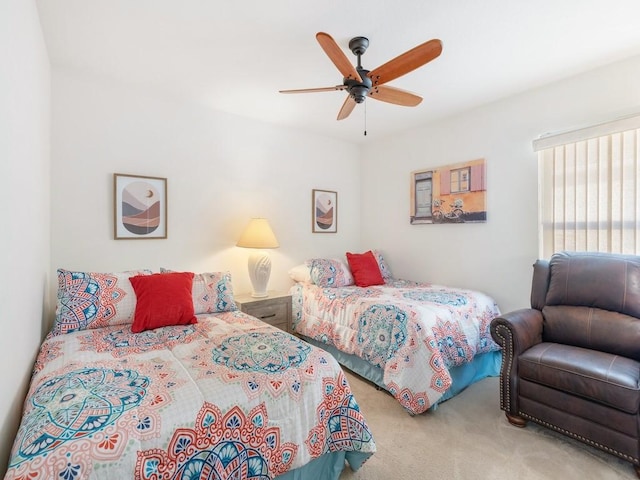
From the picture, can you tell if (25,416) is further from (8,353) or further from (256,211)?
(256,211)

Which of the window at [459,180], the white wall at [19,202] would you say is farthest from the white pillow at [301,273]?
the white wall at [19,202]

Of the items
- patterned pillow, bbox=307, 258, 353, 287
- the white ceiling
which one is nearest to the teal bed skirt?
patterned pillow, bbox=307, 258, 353, 287

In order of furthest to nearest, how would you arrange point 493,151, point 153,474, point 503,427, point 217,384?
point 493,151, point 503,427, point 217,384, point 153,474

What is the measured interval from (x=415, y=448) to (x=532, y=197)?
92.3 inches

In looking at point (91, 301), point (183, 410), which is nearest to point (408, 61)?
point (183, 410)

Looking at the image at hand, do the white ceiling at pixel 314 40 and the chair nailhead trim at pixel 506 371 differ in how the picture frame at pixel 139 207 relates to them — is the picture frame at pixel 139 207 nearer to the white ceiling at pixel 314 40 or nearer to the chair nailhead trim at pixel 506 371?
the white ceiling at pixel 314 40

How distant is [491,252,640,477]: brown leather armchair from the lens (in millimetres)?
1710

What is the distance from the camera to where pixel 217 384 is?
1323mm

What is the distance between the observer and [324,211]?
4.16 m

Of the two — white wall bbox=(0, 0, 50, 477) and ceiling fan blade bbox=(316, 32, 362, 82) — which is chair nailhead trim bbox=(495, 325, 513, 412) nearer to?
ceiling fan blade bbox=(316, 32, 362, 82)

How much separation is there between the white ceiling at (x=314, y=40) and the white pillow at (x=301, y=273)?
1.78m

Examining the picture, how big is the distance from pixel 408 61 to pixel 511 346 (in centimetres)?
192

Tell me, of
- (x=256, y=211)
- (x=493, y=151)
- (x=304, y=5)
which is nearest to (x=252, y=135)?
(x=256, y=211)

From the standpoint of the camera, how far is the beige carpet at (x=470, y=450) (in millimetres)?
1698
